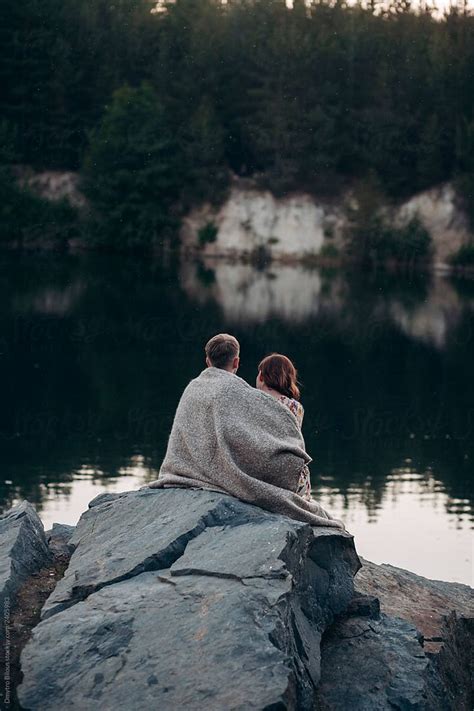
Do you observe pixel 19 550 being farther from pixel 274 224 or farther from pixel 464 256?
pixel 274 224

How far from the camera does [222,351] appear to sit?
25.6 ft

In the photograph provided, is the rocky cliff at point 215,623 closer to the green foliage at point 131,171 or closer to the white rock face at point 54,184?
the green foliage at point 131,171

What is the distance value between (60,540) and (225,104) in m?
57.9

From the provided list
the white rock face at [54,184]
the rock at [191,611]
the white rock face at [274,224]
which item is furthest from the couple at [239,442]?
the white rock face at [54,184]

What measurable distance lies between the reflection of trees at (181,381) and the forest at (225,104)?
57.5 ft

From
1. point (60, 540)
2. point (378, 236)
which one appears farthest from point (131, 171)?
point (60, 540)

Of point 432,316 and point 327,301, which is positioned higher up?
point 432,316

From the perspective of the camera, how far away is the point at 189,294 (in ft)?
138

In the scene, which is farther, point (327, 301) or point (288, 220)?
point (288, 220)

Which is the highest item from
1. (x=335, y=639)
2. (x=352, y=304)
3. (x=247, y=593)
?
(x=247, y=593)

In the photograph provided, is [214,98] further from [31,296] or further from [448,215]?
[31,296]

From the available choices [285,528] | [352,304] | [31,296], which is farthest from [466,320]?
[285,528]

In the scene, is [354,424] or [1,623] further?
[354,424]

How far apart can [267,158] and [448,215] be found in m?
Answer: 10.6
